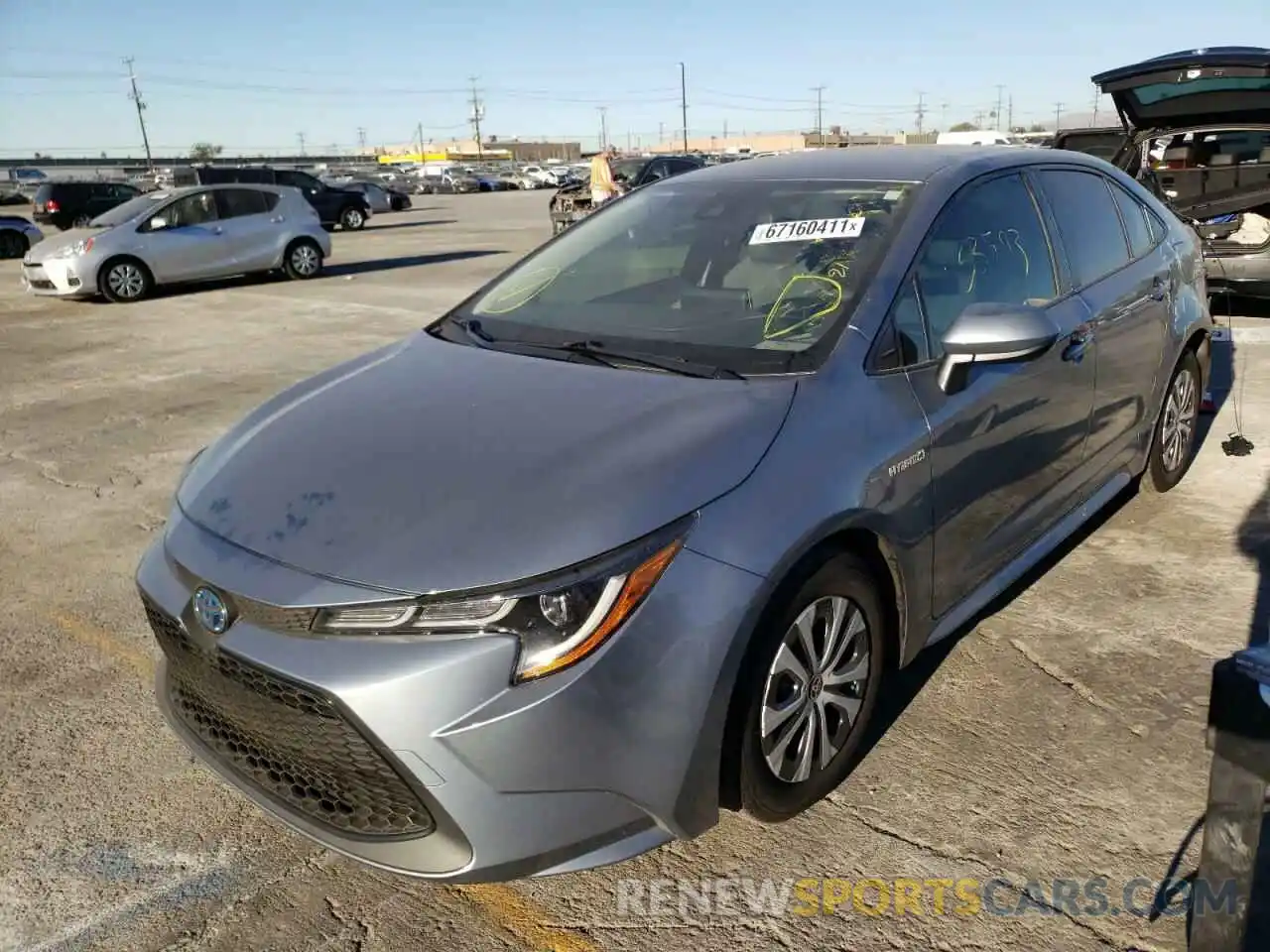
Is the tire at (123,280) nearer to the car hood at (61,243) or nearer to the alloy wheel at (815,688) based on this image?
the car hood at (61,243)

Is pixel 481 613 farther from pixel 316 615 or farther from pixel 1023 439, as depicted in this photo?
pixel 1023 439

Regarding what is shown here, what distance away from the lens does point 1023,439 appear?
331 centimetres

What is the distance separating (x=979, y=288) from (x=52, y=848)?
3093 millimetres

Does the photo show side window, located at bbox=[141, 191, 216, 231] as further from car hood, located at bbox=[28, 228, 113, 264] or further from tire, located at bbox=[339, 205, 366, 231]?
tire, located at bbox=[339, 205, 366, 231]

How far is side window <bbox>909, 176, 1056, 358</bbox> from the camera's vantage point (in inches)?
122

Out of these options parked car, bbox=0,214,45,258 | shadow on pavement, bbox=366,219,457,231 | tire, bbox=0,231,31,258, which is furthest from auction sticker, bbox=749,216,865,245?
shadow on pavement, bbox=366,219,457,231

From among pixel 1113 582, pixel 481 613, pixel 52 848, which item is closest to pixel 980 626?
pixel 1113 582

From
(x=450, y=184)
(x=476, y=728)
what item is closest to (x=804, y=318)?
(x=476, y=728)

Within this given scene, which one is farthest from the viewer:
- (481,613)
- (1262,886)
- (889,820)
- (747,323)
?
(747,323)

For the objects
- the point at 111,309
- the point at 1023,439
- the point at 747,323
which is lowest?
the point at 111,309

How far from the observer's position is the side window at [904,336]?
2.85m

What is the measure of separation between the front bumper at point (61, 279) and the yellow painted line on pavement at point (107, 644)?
10967mm

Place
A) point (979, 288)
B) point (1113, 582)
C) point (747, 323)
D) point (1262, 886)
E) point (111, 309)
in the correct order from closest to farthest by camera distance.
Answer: point (1262, 886) → point (747, 323) → point (979, 288) → point (1113, 582) → point (111, 309)

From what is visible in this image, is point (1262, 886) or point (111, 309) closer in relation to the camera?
point (1262, 886)
